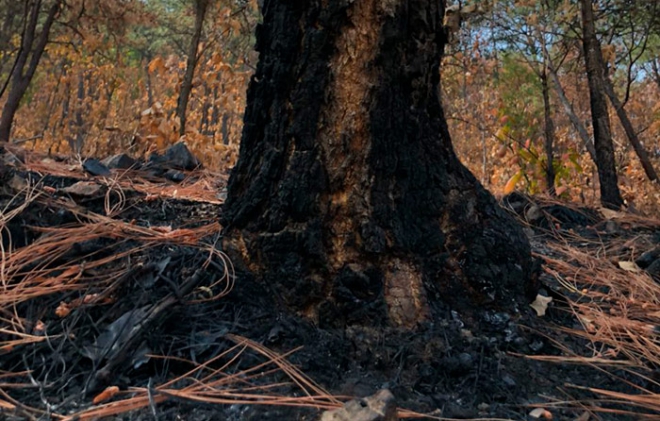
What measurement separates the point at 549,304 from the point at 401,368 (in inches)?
27.2

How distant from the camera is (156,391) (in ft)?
4.28

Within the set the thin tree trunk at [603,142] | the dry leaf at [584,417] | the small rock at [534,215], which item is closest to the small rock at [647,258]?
the small rock at [534,215]

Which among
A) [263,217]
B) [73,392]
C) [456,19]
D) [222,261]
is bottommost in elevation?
[73,392]

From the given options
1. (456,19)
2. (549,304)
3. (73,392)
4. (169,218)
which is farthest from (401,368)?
(456,19)

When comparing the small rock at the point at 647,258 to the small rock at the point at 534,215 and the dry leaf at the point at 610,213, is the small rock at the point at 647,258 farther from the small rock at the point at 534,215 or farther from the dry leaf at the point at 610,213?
the dry leaf at the point at 610,213

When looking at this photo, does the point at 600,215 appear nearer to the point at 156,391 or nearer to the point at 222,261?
the point at 222,261

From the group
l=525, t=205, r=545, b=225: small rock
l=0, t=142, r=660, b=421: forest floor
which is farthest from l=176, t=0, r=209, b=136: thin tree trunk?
l=0, t=142, r=660, b=421: forest floor

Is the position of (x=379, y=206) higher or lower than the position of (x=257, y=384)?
higher

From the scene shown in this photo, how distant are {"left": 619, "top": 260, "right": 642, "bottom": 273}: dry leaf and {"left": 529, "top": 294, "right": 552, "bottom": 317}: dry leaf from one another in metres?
0.88

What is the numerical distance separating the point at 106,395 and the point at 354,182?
0.85m

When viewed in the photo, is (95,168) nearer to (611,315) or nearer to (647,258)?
(611,315)

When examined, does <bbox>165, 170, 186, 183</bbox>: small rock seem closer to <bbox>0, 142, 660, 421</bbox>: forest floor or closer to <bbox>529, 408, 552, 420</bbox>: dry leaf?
<bbox>0, 142, 660, 421</bbox>: forest floor

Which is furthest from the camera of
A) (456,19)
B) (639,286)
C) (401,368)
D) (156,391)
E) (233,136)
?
(233,136)

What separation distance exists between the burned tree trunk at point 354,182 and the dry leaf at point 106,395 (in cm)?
50
